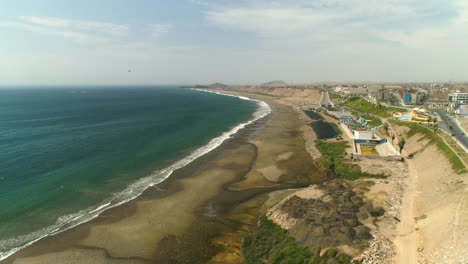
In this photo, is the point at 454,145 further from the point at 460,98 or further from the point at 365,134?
the point at 460,98

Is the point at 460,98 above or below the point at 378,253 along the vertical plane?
→ above

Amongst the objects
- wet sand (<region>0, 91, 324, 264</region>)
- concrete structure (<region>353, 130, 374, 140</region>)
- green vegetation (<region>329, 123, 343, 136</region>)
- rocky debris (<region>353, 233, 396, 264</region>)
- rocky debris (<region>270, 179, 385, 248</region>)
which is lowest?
wet sand (<region>0, 91, 324, 264</region>)

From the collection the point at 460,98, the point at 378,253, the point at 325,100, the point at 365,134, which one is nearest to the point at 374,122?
the point at 365,134

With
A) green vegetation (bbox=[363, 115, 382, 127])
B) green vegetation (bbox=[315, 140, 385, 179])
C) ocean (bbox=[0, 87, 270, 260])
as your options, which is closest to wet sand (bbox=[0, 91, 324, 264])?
ocean (bbox=[0, 87, 270, 260])

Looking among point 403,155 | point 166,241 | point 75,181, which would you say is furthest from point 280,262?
point 403,155

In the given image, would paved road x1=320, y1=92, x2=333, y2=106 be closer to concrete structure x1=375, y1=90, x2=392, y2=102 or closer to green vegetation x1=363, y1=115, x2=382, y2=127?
concrete structure x1=375, y1=90, x2=392, y2=102

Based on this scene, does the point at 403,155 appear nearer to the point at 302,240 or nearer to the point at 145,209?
the point at 302,240

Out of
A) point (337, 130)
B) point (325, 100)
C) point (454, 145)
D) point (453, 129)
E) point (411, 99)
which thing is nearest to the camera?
point (454, 145)
